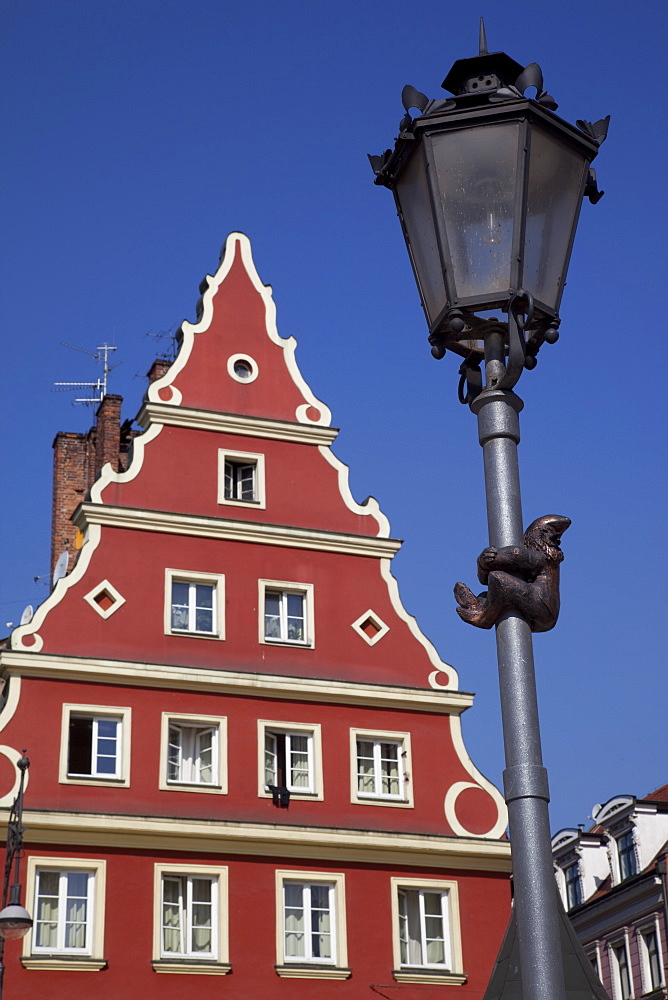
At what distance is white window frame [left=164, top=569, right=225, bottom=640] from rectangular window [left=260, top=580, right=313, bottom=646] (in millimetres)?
816

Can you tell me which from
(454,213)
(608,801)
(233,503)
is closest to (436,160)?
(454,213)

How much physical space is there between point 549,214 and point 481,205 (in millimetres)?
320

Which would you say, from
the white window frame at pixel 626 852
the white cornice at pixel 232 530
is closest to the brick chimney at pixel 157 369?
the white cornice at pixel 232 530

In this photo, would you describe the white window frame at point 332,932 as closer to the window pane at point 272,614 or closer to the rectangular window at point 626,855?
the window pane at point 272,614

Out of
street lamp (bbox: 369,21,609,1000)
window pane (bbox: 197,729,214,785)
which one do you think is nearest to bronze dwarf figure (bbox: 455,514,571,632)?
street lamp (bbox: 369,21,609,1000)

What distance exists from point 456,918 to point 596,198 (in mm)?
22944

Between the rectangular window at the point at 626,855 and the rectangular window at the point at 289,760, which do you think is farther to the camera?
the rectangular window at the point at 626,855

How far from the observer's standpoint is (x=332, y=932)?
26547 mm

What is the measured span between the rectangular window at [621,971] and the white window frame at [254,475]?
2054 centimetres

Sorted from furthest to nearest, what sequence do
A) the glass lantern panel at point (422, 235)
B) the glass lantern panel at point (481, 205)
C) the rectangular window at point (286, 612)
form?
the rectangular window at point (286, 612) → the glass lantern panel at point (422, 235) → the glass lantern panel at point (481, 205)

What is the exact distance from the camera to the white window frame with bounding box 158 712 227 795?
26.4 meters

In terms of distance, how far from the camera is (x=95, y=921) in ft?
81.4

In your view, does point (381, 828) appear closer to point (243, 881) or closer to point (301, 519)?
point (243, 881)

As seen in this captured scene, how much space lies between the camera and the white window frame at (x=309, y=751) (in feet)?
89.1
